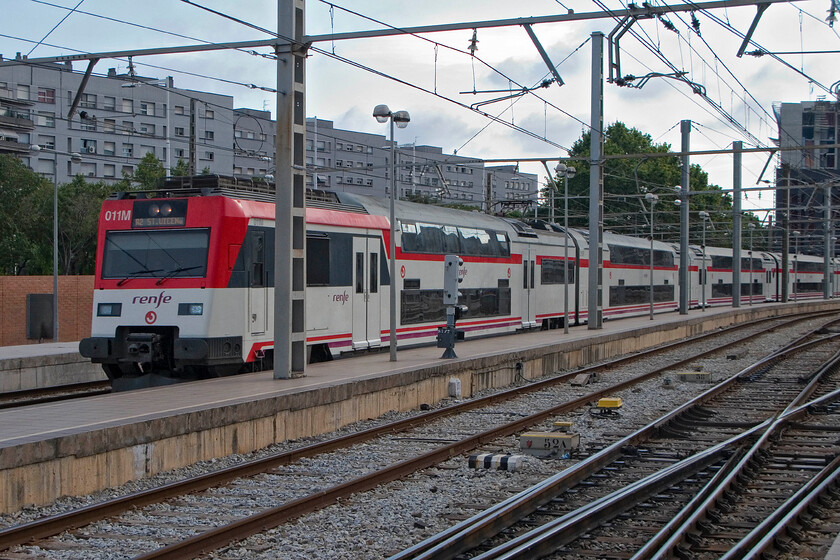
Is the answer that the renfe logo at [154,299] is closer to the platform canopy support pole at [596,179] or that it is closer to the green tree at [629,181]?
the platform canopy support pole at [596,179]

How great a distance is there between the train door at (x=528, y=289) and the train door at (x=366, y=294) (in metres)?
9.43

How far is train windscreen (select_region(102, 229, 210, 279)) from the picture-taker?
15.7 meters

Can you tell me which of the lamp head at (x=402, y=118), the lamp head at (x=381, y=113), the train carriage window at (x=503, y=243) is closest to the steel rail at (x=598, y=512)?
the lamp head at (x=381, y=113)

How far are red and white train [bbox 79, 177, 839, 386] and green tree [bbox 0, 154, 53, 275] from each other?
23594mm

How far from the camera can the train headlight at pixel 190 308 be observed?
15.4 m

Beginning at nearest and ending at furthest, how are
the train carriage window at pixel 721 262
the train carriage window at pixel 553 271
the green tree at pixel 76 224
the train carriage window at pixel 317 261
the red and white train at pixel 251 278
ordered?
the red and white train at pixel 251 278 < the train carriage window at pixel 317 261 < the train carriage window at pixel 553 271 < the green tree at pixel 76 224 < the train carriage window at pixel 721 262

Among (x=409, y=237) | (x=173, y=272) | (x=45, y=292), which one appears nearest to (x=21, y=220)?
(x=45, y=292)

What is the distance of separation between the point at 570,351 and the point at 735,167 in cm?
2863

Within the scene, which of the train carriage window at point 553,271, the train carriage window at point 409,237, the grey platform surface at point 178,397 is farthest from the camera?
the train carriage window at point 553,271

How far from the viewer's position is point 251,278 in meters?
16.3

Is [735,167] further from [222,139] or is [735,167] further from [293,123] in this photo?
[222,139]

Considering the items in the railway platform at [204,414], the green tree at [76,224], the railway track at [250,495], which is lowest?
the railway track at [250,495]

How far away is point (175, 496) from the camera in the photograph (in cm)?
952

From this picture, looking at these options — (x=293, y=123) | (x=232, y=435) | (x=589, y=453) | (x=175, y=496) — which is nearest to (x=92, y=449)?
(x=175, y=496)
